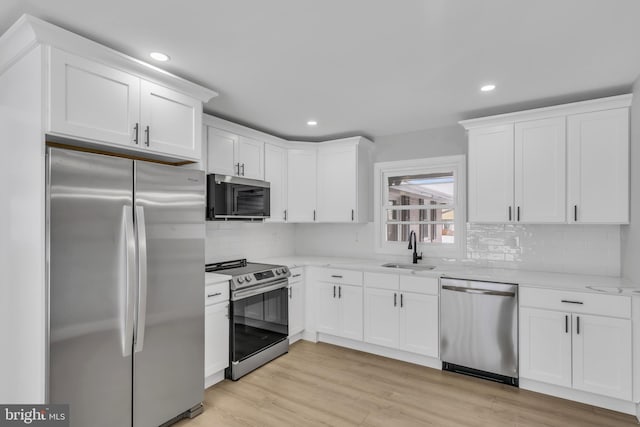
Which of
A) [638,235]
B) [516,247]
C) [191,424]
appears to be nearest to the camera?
[191,424]

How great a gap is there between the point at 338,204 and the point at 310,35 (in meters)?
2.53

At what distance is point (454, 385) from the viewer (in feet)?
10.1

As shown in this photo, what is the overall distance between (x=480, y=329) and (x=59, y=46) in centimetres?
382

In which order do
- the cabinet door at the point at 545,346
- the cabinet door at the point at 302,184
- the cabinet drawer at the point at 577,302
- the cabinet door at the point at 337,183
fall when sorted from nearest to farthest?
the cabinet drawer at the point at 577,302, the cabinet door at the point at 545,346, the cabinet door at the point at 337,183, the cabinet door at the point at 302,184

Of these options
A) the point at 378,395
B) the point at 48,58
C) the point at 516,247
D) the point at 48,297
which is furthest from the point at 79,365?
the point at 516,247

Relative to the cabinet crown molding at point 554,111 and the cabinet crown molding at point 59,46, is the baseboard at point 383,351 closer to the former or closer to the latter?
the cabinet crown molding at point 554,111

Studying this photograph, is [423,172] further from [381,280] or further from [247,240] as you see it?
[247,240]

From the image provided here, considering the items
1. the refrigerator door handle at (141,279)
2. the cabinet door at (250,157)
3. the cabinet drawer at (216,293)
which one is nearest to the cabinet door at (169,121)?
the refrigerator door handle at (141,279)

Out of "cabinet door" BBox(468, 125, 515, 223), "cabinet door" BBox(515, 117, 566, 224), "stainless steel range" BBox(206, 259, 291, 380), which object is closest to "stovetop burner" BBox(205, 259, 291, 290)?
"stainless steel range" BBox(206, 259, 291, 380)

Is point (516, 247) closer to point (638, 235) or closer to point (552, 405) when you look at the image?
point (638, 235)

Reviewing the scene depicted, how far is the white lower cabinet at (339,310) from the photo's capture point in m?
3.85

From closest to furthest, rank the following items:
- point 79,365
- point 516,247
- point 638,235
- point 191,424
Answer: point 79,365, point 191,424, point 638,235, point 516,247

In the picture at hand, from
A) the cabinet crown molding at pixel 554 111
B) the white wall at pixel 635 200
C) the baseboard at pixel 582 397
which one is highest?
the cabinet crown molding at pixel 554 111

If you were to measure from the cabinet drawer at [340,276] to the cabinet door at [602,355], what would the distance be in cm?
200
